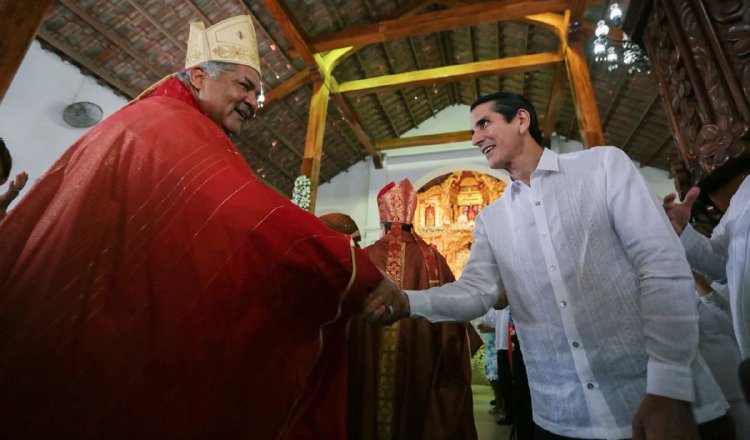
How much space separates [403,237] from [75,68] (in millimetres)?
4966

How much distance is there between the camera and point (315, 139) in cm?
560

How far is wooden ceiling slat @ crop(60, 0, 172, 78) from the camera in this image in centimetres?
429

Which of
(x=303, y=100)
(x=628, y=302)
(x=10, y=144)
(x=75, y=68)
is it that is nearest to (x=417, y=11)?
(x=303, y=100)

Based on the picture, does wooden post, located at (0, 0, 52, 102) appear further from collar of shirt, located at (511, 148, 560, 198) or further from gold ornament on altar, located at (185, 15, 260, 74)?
collar of shirt, located at (511, 148, 560, 198)

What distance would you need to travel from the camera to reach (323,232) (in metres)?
1.05

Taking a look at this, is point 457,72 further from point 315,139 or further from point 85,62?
point 85,62

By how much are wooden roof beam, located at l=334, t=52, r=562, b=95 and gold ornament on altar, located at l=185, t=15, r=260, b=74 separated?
5149mm

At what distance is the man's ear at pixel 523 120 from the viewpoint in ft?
4.58

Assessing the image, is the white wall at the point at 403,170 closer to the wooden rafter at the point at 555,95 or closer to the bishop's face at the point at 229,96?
the wooden rafter at the point at 555,95

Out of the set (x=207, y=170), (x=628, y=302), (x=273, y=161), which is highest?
(x=273, y=161)

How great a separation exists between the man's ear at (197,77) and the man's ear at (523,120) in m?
1.26

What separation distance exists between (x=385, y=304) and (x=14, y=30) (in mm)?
1729

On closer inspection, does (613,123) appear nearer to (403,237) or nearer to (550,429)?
(403,237)

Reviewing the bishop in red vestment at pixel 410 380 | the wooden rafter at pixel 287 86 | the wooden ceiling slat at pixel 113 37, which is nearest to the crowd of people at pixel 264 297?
the bishop in red vestment at pixel 410 380
